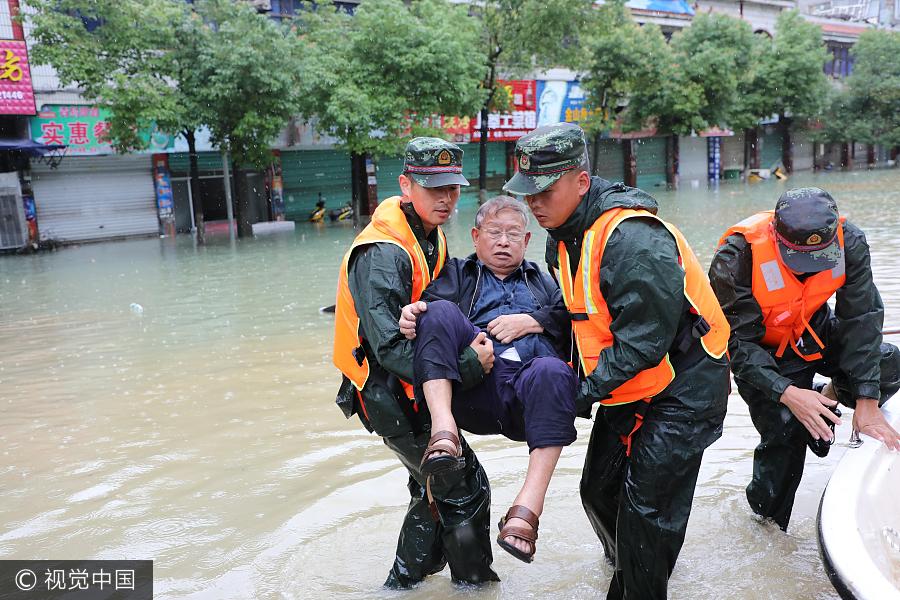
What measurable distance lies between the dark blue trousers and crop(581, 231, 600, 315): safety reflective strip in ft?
0.84

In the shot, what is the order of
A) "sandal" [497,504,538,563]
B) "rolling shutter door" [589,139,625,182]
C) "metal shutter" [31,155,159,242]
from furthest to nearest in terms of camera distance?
"rolling shutter door" [589,139,625,182] < "metal shutter" [31,155,159,242] < "sandal" [497,504,538,563]

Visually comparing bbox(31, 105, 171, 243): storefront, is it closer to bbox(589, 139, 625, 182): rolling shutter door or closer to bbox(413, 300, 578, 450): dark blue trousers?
bbox(589, 139, 625, 182): rolling shutter door

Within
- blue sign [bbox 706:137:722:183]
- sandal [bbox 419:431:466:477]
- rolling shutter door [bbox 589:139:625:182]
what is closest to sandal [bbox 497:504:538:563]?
sandal [bbox 419:431:466:477]

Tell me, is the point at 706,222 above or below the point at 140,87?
below

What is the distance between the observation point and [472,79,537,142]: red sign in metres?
29.6

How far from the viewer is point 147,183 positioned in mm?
23438

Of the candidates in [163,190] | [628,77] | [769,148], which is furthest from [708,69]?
[163,190]

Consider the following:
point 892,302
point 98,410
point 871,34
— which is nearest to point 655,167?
point 871,34

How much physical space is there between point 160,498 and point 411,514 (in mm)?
1954

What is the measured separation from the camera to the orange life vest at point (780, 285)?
356cm

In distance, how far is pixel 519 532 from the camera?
2.72m

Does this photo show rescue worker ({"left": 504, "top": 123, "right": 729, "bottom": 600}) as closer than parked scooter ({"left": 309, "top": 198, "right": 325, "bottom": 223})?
Yes

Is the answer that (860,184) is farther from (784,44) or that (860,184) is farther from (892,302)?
(892,302)

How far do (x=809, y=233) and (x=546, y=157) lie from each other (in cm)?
124
